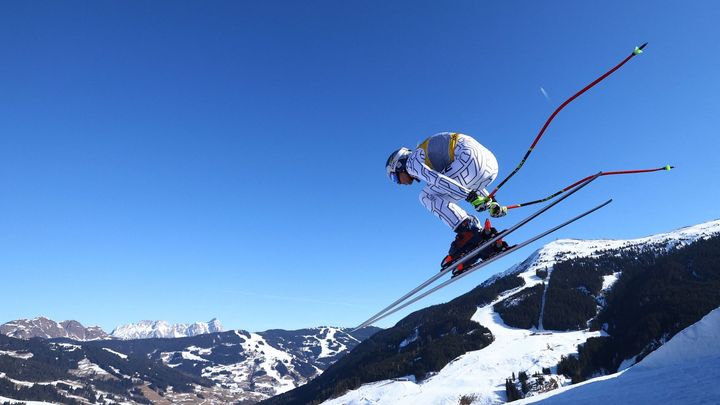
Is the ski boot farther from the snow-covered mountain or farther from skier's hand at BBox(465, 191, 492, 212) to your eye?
the snow-covered mountain

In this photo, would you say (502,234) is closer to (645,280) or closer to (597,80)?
(597,80)

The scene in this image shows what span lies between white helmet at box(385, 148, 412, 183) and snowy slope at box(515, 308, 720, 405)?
18.9 ft

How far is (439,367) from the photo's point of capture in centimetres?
12900

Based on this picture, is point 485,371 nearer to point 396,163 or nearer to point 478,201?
point 396,163

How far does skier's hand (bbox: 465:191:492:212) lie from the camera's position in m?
7.12

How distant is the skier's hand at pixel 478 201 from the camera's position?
712 centimetres

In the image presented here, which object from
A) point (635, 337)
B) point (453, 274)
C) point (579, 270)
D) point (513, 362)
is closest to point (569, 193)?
point (453, 274)

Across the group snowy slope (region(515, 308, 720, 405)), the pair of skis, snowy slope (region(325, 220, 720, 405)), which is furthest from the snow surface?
the pair of skis

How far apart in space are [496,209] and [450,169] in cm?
131

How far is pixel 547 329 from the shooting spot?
142 meters

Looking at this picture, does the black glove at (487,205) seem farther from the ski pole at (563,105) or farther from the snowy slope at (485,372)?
the snowy slope at (485,372)

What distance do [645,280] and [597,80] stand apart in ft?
596

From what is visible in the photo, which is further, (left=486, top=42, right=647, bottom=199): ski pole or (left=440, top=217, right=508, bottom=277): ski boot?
(left=440, top=217, right=508, bottom=277): ski boot

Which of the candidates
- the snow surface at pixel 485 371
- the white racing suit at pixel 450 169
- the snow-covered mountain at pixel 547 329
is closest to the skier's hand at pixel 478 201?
the white racing suit at pixel 450 169
